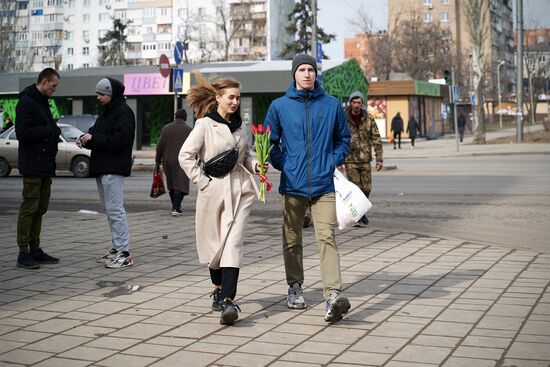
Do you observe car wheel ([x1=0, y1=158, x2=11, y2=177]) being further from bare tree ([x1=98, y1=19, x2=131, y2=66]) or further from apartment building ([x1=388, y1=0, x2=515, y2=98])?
bare tree ([x1=98, y1=19, x2=131, y2=66])

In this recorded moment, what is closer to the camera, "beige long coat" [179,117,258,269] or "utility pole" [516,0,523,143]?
"beige long coat" [179,117,258,269]

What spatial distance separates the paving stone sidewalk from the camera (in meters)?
5.01

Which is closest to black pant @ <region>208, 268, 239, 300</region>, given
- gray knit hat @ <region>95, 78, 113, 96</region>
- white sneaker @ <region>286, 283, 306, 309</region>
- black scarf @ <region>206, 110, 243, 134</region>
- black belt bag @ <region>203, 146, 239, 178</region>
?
white sneaker @ <region>286, 283, 306, 309</region>

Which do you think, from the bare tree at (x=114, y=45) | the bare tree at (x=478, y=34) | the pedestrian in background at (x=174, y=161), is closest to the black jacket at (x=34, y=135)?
the pedestrian in background at (x=174, y=161)

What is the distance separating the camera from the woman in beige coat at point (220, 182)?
19.7 feet

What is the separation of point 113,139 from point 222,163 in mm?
2386

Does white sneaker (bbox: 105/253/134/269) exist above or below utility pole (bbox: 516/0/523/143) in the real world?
below

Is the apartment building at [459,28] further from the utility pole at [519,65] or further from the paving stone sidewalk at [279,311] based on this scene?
the paving stone sidewalk at [279,311]

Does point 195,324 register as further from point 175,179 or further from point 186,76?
point 186,76

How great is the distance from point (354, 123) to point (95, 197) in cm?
723

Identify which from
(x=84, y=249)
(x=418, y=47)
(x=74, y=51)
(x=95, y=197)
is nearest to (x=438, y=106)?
(x=418, y=47)

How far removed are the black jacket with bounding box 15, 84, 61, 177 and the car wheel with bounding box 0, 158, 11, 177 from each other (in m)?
16.8

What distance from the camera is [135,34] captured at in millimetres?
114438

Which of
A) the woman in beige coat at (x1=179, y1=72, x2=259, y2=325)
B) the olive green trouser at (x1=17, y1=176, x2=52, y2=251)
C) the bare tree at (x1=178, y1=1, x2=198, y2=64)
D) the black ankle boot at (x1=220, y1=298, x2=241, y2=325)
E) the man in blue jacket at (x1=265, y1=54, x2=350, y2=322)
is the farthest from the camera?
the bare tree at (x1=178, y1=1, x2=198, y2=64)
